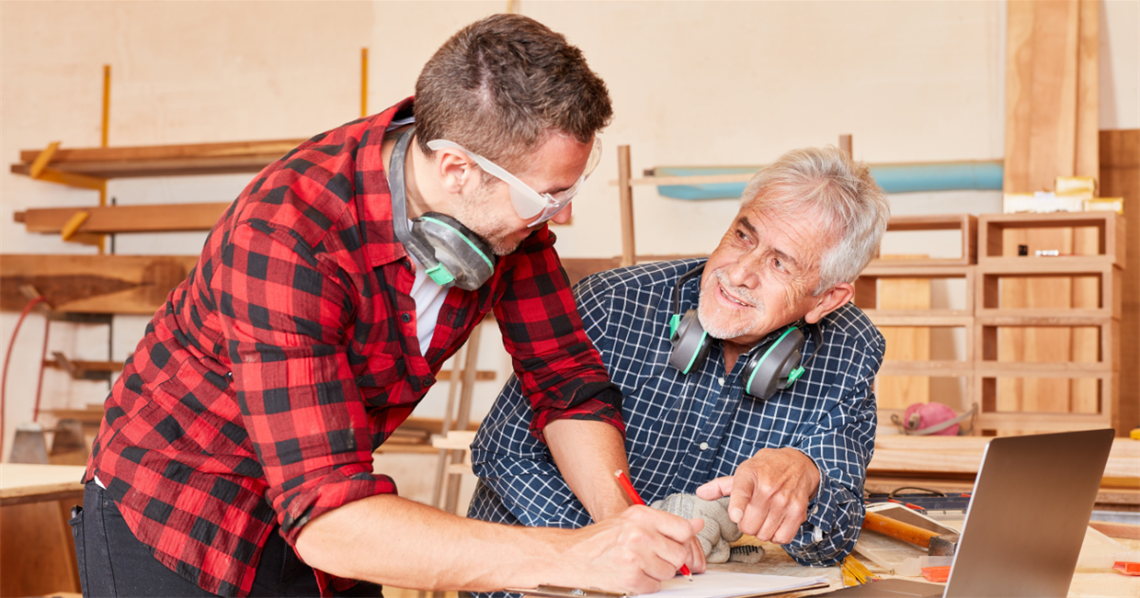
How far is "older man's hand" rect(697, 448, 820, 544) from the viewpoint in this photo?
1308 millimetres

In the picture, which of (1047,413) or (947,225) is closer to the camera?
(1047,413)

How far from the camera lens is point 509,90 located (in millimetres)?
1047

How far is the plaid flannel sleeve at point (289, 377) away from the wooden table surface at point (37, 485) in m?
1.94

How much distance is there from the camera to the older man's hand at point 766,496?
4.29 ft

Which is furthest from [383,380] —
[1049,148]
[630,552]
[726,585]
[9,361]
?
[9,361]

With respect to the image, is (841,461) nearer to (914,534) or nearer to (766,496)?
(914,534)

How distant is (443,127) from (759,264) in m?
0.78

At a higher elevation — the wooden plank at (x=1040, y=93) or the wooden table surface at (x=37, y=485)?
the wooden plank at (x=1040, y=93)

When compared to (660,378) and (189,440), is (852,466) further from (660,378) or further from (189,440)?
(189,440)

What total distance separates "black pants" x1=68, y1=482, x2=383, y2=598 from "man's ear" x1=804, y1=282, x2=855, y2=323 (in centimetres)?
102

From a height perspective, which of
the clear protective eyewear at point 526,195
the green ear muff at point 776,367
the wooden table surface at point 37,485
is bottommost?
the wooden table surface at point 37,485

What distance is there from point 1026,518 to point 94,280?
199 inches

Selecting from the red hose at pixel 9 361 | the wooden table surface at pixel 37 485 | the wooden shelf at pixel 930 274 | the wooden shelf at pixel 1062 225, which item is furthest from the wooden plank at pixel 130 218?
the wooden shelf at pixel 1062 225

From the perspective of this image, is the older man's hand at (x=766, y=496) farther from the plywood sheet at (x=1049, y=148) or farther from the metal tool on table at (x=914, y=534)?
the plywood sheet at (x=1049, y=148)
